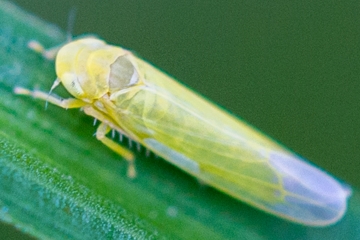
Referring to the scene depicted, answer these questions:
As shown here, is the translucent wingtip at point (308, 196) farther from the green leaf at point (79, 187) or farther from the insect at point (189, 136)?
the green leaf at point (79, 187)

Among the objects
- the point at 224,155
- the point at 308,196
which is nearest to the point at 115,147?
the point at 224,155

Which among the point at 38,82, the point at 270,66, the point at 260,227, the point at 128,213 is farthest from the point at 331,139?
the point at 38,82

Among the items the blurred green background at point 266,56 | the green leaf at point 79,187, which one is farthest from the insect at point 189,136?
the blurred green background at point 266,56

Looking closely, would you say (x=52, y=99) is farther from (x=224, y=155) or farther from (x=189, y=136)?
(x=224, y=155)

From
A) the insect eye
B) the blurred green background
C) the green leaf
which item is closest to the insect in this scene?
the insect eye

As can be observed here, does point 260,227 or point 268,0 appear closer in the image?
point 260,227

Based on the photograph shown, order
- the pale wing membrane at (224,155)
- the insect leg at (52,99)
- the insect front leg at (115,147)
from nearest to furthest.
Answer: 1. the insect leg at (52,99)
2. the insect front leg at (115,147)
3. the pale wing membrane at (224,155)

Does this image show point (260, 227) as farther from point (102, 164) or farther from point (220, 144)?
point (102, 164)

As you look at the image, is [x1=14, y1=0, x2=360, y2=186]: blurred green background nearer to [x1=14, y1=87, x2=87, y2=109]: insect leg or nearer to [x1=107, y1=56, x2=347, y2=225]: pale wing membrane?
[x1=107, y1=56, x2=347, y2=225]: pale wing membrane
